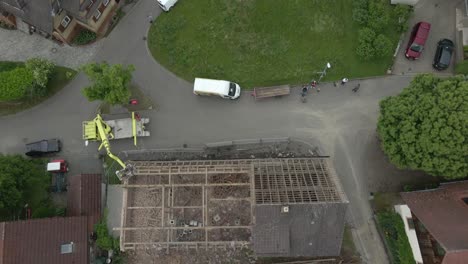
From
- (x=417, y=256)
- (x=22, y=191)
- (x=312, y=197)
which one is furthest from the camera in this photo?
(x=22, y=191)

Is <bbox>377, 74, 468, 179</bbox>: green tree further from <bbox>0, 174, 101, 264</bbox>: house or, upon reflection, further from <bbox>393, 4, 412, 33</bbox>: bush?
<bbox>0, 174, 101, 264</bbox>: house

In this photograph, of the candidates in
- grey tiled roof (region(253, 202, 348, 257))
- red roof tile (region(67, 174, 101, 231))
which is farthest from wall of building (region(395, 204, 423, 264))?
red roof tile (region(67, 174, 101, 231))

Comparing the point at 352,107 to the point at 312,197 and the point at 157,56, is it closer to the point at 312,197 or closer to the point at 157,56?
the point at 312,197

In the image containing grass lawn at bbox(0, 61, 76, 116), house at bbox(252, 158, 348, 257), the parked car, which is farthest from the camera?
grass lawn at bbox(0, 61, 76, 116)

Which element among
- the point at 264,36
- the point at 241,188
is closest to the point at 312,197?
the point at 241,188

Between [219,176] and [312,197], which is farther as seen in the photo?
[219,176]
